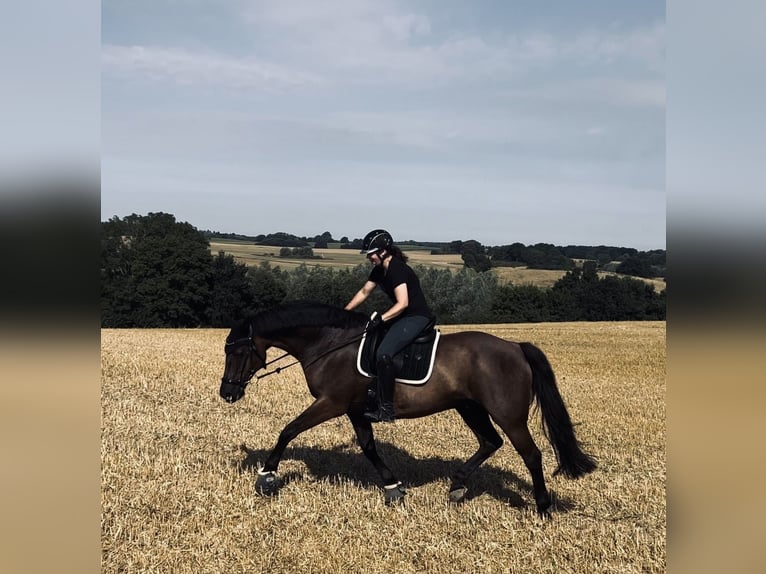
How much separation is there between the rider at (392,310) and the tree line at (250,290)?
143 ft

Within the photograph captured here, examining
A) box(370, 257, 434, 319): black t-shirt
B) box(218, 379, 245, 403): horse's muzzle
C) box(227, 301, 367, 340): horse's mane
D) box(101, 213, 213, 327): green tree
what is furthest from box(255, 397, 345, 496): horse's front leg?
box(101, 213, 213, 327): green tree

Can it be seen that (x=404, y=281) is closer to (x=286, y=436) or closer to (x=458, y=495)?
(x=286, y=436)

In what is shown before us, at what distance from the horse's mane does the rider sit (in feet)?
1.85

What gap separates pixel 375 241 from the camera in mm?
7711

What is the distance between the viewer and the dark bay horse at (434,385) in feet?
24.8

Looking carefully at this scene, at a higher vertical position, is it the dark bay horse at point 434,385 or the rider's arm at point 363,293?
the rider's arm at point 363,293

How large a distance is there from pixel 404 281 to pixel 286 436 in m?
2.27

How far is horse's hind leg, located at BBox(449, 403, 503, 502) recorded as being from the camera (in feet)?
25.8

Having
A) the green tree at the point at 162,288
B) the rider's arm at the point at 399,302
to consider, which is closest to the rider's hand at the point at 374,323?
the rider's arm at the point at 399,302

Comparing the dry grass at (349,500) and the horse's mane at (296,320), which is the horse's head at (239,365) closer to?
the horse's mane at (296,320)

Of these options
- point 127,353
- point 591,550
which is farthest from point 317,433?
point 127,353

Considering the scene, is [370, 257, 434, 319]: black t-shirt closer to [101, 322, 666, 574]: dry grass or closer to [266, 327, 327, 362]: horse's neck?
[266, 327, 327, 362]: horse's neck
